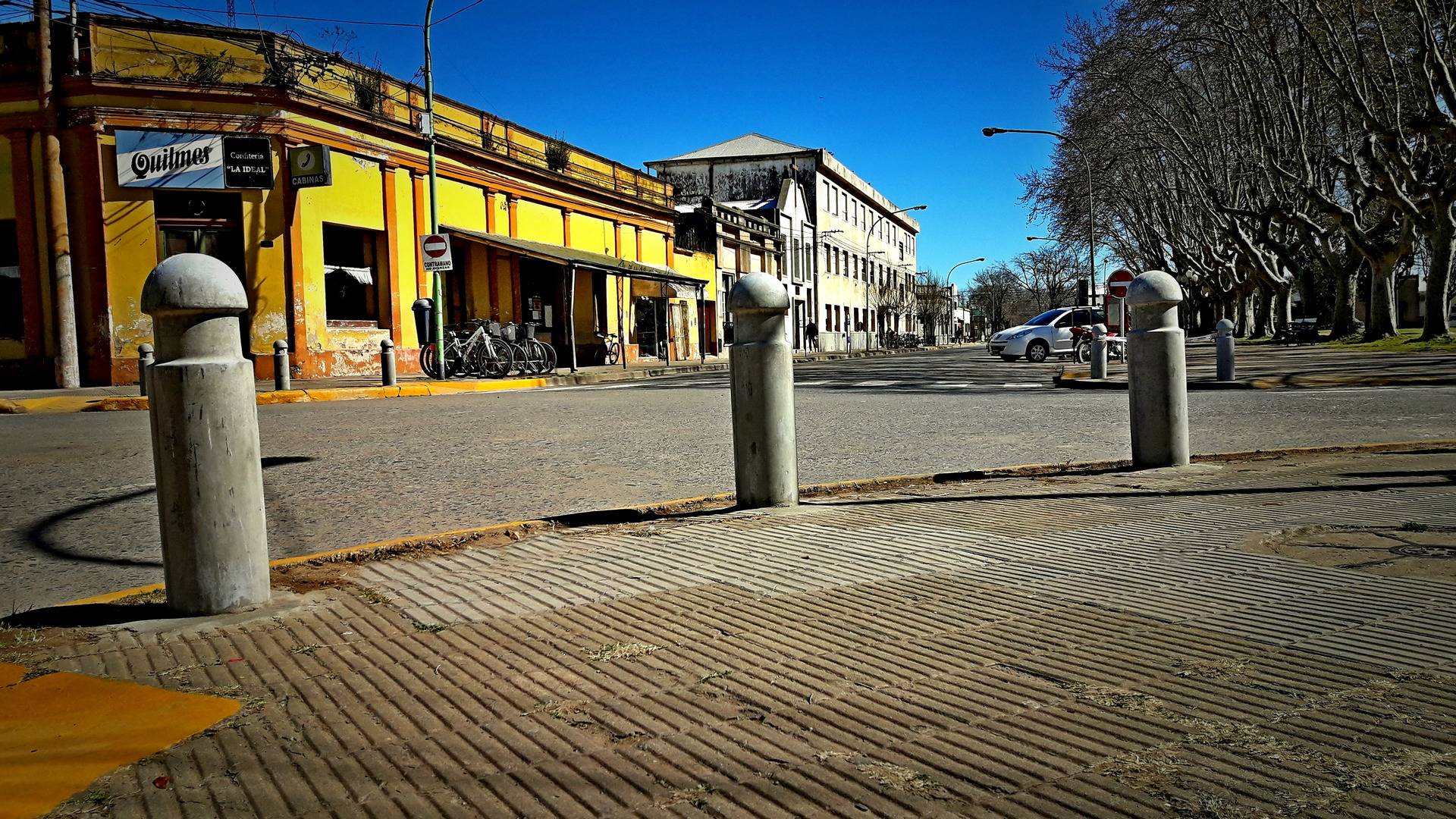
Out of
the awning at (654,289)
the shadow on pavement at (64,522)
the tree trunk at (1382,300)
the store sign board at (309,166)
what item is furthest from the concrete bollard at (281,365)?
the tree trunk at (1382,300)

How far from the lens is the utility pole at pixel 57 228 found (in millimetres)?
18188

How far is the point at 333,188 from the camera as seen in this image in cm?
2123

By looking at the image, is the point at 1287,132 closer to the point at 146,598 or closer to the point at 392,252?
the point at 392,252

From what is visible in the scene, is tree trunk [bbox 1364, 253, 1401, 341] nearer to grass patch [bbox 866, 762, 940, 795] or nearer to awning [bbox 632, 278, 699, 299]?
awning [bbox 632, 278, 699, 299]

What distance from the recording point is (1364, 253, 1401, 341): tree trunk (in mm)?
27688

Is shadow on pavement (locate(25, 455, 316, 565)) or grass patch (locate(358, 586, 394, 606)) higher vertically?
shadow on pavement (locate(25, 455, 316, 565))

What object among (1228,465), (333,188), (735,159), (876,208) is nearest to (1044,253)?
(876,208)

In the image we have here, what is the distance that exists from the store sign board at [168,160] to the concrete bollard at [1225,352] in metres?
18.1

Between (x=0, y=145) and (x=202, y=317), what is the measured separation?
20.4 metres

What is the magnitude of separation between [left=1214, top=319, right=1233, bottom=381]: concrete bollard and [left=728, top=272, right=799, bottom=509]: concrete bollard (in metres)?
11.8

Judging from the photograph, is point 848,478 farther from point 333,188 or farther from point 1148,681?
point 333,188

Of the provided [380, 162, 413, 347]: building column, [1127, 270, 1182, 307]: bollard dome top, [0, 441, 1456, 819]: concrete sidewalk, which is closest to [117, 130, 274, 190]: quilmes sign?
[380, 162, 413, 347]: building column

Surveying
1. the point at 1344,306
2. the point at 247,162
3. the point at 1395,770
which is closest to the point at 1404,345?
the point at 1344,306

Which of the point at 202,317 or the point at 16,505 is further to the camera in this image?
the point at 16,505
